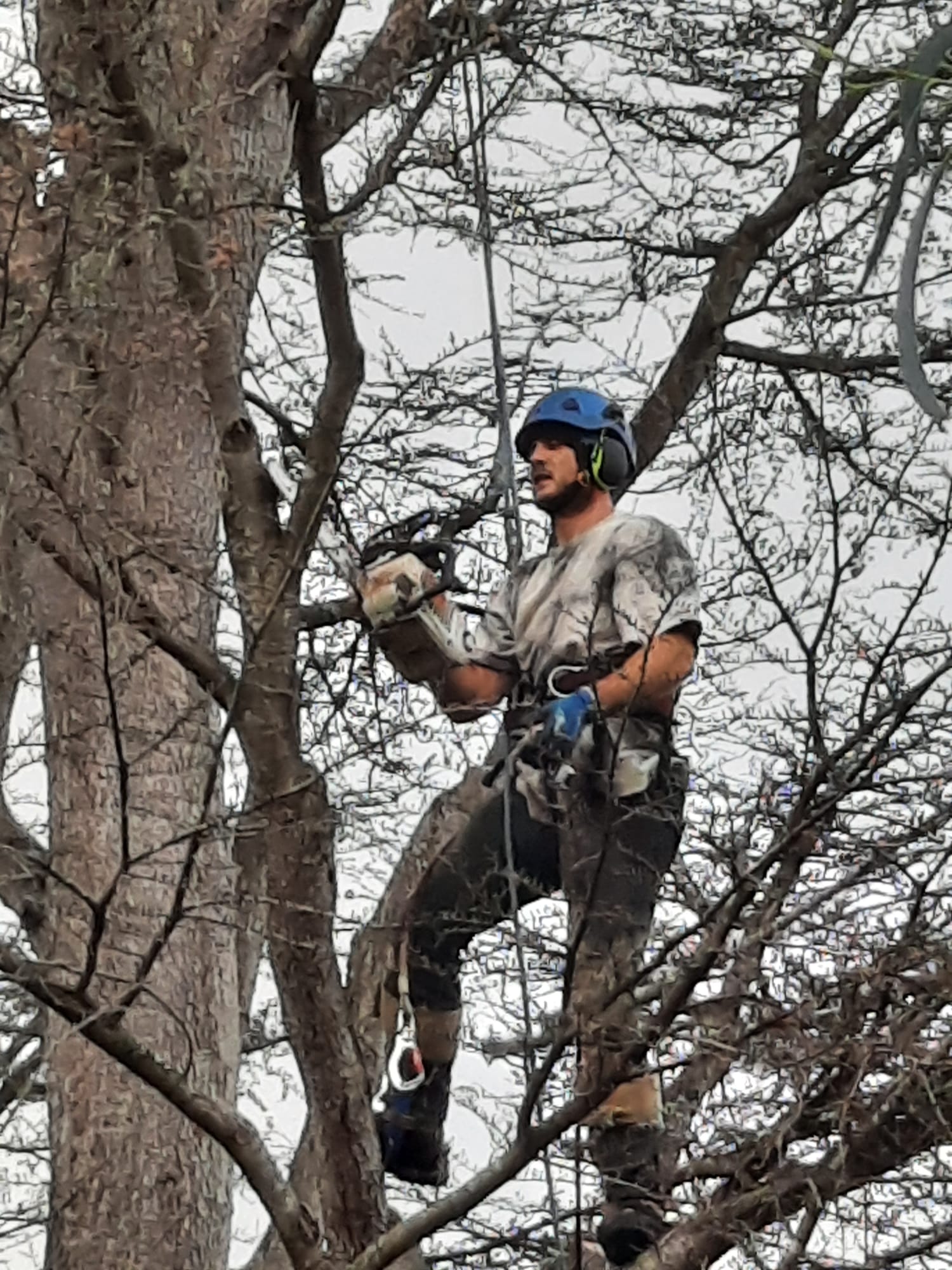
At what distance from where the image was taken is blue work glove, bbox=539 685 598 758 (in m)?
4.48

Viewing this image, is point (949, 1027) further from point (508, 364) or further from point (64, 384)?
point (508, 364)

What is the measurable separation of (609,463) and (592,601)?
1.44 feet

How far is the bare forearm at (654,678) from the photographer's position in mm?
4605

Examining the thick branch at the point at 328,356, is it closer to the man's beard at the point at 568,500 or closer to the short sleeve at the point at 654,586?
the short sleeve at the point at 654,586

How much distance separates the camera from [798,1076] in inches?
164

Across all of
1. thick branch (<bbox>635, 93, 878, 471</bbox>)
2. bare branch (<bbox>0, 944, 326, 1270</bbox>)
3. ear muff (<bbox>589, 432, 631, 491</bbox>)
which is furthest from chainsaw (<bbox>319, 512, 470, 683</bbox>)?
thick branch (<bbox>635, 93, 878, 471</bbox>)

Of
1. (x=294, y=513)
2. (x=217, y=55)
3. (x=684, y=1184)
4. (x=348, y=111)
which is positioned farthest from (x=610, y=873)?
(x=348, y=111)

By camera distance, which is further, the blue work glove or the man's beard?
the man's beard

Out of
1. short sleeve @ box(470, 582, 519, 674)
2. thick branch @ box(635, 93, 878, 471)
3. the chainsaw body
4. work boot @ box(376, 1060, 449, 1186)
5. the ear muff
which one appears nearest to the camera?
the chainsaw body

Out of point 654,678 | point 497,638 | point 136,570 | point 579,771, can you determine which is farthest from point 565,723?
point 136,570

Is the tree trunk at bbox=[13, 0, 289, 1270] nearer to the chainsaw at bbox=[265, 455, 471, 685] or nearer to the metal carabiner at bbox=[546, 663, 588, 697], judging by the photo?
the chainsaw at bbox=[265, 455, 471, 685]

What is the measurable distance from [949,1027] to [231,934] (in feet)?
6.82

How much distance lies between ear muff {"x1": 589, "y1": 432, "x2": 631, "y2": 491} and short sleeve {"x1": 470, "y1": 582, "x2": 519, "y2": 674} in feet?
1.16

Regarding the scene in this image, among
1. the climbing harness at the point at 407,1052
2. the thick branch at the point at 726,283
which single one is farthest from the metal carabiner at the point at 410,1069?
the thick branch at the point at 726,283
